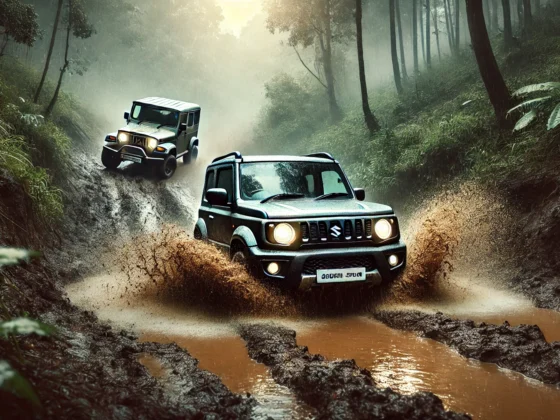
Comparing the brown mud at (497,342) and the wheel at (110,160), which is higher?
the wheel at (110,160)

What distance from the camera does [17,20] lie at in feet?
58.6

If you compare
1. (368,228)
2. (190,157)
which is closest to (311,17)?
(190,157)

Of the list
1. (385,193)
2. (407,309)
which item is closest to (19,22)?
(385,193)

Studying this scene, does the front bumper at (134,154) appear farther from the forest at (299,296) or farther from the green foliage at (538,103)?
the green foliage at (538,103)

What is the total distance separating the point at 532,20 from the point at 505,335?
2631cm

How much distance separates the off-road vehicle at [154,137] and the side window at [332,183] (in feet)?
30.0

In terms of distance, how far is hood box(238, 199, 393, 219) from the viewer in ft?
23.7

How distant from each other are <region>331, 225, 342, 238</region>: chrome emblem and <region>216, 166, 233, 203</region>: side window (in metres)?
1.74

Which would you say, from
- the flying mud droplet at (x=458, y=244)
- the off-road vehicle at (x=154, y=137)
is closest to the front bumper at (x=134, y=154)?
the off-road vehicle at (x=154, y=137)

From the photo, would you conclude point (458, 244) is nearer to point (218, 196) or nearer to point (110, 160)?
point (218, 196)

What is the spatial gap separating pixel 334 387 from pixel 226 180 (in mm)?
5097

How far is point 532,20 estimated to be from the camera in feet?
92.5

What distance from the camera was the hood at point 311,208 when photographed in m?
Answer: 7.23

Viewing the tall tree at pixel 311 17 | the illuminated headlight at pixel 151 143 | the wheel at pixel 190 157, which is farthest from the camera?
the tall tree at pixel 311 17
